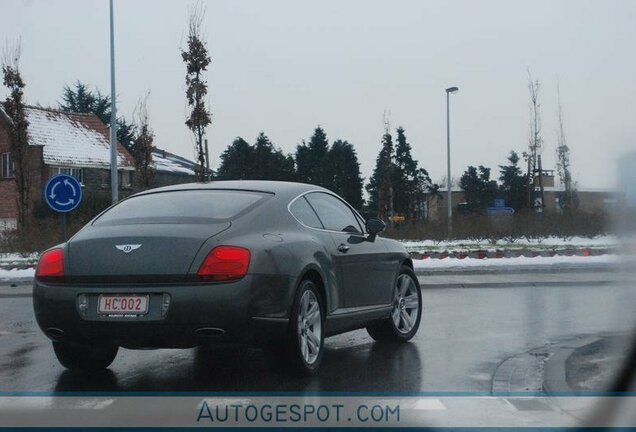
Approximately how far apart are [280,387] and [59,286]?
5.50 feet

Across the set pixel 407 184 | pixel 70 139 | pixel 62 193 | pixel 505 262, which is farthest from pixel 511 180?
pixel 62 193

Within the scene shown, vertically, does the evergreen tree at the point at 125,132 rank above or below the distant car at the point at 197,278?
above

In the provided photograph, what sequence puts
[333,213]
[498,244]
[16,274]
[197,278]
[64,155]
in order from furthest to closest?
[64,155] < [498,244] < [16,274] < [333,213] < [197,278]

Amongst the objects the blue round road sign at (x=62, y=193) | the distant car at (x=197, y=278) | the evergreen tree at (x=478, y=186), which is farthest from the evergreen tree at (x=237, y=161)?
the distant car at (x=197, y=278)

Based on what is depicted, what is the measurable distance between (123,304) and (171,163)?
66.9 m

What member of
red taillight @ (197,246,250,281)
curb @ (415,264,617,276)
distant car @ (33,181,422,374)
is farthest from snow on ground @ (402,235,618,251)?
red taillight @ (197,246,250,281)

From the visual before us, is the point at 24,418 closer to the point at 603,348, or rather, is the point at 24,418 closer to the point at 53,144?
the point at 603,348

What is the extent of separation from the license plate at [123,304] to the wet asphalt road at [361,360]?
0.66 meters

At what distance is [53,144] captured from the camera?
52.4 meters

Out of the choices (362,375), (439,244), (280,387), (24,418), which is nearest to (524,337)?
(362,375)

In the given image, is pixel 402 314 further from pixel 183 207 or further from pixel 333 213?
pixel 183 207

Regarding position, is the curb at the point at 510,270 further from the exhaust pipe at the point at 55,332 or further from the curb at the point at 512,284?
the exhaust pipe at the point at 55,332

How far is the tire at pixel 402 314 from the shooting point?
28.2 ft

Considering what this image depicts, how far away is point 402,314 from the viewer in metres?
8.80
